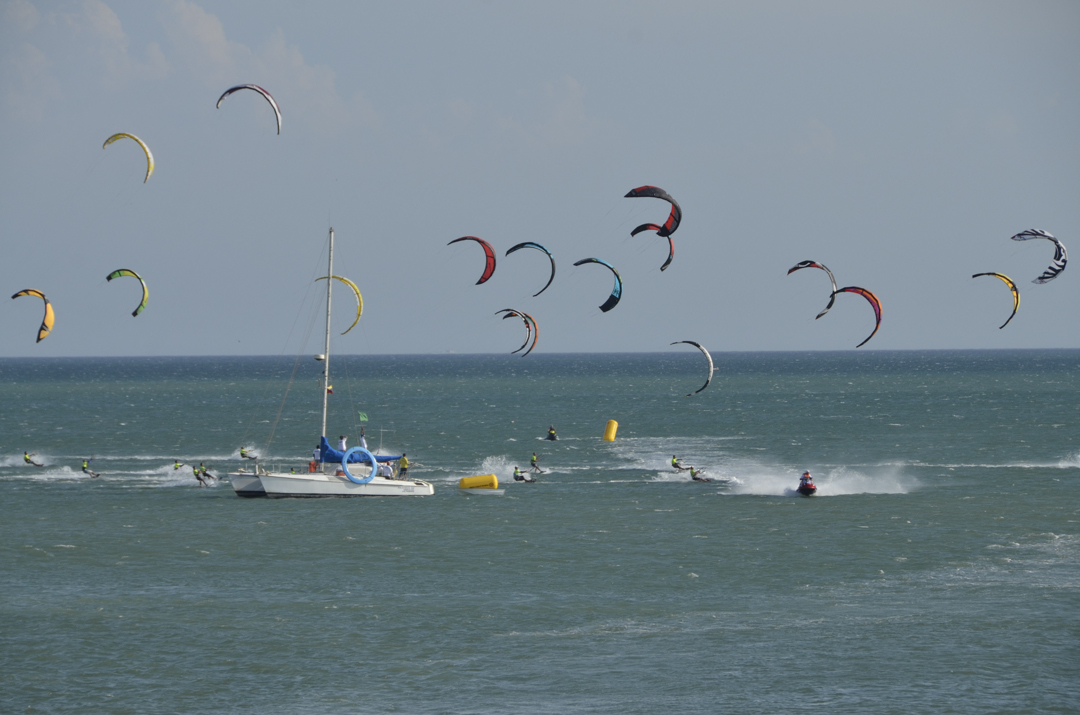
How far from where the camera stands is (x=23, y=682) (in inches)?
981

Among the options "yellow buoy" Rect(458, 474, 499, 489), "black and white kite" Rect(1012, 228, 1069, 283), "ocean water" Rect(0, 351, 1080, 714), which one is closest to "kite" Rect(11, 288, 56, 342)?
"ocean water" Rect(0, 351, 1080, 714)

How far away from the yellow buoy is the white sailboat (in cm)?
326

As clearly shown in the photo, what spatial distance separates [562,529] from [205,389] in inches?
5946

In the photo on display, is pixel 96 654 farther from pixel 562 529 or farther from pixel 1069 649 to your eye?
pixel 1069 649

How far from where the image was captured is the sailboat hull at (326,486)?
51188 mm

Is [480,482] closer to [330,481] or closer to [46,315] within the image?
[330,481]

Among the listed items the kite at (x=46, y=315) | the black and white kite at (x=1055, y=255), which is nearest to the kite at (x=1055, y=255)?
the black and white kite at (x=1055, y=255)

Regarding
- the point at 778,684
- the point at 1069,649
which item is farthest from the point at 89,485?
the point at 1069,649

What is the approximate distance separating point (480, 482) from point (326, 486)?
8.15 metres

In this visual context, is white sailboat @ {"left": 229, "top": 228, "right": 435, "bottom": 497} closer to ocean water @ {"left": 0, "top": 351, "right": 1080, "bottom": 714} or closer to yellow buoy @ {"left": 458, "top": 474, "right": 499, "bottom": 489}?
ocean water @ {"left": 0, "top": 351, "right": 1080, "bottom": 714}

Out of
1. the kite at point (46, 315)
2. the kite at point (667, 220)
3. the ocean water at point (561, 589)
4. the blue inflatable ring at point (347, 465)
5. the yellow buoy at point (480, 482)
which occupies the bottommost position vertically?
the ocean water at point (561, 589)

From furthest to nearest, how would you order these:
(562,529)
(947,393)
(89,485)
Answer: (947,393), (89,485), (562,529)

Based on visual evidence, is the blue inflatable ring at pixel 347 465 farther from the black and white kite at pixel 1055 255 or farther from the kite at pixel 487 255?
the black and white kite at pixel 1055 255

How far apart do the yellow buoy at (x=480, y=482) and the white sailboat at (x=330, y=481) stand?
10.7 ft
